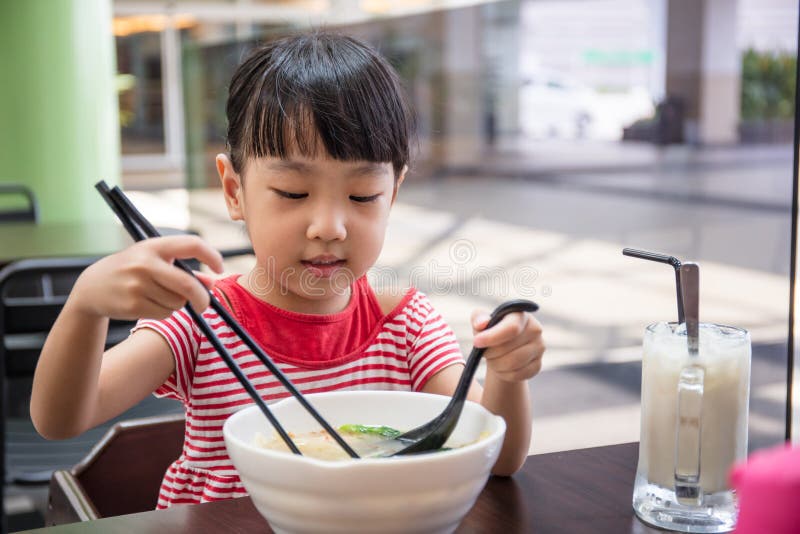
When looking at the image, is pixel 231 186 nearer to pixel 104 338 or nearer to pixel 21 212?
pixel 104 338

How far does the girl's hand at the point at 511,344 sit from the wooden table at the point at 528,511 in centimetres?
10

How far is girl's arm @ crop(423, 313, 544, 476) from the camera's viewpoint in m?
0.73

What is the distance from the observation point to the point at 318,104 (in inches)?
38.5

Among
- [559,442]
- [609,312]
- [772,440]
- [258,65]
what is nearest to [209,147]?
[609,312]

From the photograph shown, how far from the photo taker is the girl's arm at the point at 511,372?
2.41 feet

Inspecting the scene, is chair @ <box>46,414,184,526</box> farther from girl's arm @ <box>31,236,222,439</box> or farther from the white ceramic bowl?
the white ceramic bowl

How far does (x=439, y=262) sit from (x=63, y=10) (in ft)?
10.4

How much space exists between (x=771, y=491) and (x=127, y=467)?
862 mm

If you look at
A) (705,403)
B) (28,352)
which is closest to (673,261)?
(705,403)

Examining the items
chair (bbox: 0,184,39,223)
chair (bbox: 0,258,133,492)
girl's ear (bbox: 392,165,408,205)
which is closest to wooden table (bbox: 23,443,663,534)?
girl's ear (bbox: 392,165,408,205)

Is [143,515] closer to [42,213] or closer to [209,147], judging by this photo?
[42,213]

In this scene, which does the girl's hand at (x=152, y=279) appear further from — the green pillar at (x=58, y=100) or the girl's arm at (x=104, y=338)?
the green pillar at (x=58, y=100)

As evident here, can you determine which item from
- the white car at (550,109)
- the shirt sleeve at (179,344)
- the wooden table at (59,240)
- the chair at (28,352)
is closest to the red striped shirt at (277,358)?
the shirt sleeve at (179,344)

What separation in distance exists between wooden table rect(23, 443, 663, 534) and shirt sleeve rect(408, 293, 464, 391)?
0.28 meters
